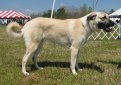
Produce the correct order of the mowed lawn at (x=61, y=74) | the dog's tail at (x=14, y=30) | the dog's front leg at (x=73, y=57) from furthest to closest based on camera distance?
the dog's tail at (x=14, y=30), the dog's front leg at (x=73, y=57), the mowed lawn at (x=61, y=74)

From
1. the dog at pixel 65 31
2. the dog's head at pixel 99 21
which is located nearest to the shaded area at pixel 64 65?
the dog at pixel 65 31

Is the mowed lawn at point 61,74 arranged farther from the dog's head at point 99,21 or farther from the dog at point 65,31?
the dog's head at point 99,21

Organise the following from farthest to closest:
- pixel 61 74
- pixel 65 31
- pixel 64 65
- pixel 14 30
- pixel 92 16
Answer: pixel 64 65, pixel 14 30, pixel 65 31, pixel 61 74, pixel 92 16

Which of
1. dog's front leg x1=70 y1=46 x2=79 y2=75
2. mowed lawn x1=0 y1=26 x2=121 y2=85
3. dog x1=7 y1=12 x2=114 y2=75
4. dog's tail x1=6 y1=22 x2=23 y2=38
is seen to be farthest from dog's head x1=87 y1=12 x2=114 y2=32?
dog's tail x1=6 y1=22 x2=23 y2=38

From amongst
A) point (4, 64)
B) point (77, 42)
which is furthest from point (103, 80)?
point (4, 64)

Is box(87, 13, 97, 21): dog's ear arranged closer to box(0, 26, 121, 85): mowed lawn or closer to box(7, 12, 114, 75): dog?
box(7, 12, 114, 75): dog

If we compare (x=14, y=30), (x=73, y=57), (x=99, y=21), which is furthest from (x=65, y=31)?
(x=14, y=30)

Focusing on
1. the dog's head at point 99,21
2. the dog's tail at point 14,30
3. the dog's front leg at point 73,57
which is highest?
the dog's head at point 99,21

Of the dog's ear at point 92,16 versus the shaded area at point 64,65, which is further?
the shaded area at point 64,65

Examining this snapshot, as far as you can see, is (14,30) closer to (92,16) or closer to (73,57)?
(73,57)

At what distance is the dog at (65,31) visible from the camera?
323 inches

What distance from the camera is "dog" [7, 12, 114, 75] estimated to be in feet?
26.9

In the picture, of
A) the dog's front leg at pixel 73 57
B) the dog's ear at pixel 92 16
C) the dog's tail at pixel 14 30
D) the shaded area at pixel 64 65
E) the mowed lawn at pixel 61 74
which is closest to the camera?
the mowed lawn at pixel 61 74

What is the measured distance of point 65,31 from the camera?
8.46 metres
